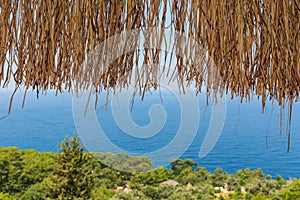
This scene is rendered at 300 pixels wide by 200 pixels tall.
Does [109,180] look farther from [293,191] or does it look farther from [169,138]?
[293,191]

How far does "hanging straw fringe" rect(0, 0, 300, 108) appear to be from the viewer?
0.54m

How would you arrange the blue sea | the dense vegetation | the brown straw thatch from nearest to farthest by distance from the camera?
the brown straw thatch → the dense vegetation → the blue sea

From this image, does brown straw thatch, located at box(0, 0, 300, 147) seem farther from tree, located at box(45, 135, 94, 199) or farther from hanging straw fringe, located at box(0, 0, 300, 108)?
tree, located at box(45, 135, 94, 199)

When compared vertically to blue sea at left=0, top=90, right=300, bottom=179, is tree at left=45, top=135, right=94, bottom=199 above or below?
below

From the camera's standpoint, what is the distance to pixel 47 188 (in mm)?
9062

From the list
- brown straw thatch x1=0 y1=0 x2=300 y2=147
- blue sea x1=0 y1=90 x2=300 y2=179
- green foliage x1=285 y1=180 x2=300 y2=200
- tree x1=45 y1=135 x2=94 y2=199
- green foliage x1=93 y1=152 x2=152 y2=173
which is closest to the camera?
brown straw thatch x1=0 y1=0 x2=300 y2=147

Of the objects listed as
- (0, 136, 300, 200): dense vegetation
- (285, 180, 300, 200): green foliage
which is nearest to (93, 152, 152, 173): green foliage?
(0, 136, 300, 200): dense vegetation

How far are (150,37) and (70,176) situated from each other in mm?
8770

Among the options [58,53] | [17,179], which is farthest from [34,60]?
[17,179]

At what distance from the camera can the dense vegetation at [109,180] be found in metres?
8.45

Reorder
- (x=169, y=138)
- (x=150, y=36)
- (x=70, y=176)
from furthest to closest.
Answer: (x=169, y=138)
(x=70, y=176)
(x=150, y=36)

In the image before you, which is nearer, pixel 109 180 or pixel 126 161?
pixel 109 180

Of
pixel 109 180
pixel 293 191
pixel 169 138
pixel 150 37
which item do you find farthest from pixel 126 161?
pixel 150 37

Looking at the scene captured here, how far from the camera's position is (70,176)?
8.89 metres
